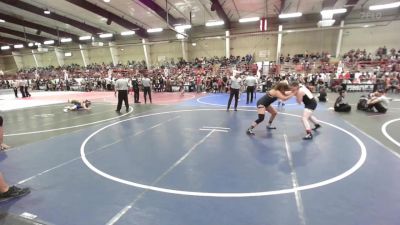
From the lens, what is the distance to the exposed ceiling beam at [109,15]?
21284 mm

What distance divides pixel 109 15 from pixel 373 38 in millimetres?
25601

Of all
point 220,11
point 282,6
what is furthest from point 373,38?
point 220,11

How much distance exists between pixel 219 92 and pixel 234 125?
1239cm

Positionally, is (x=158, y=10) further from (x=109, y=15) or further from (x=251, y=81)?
(x=251, y=81)

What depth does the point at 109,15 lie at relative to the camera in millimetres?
24328

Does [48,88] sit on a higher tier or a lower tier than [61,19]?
lower

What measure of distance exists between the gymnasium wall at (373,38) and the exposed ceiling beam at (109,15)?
2178 centimetres

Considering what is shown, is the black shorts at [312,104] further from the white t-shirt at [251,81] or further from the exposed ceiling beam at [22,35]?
the exposed ceiling beam at [22,35]

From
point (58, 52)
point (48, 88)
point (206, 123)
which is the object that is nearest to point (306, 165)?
point (206, 123)

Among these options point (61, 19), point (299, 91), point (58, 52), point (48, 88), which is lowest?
point (48, 88)

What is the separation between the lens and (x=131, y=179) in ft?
13.7

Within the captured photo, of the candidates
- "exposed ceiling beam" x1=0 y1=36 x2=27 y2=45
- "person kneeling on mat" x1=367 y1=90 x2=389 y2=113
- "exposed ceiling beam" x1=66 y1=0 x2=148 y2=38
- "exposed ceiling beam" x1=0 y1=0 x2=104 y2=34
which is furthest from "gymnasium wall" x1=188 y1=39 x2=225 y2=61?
"exposed ceiling beam" x1=0 y1=36 x2=27 y2=45

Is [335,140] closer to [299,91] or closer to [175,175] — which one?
[299,91]

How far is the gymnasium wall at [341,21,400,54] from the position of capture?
2275cm
